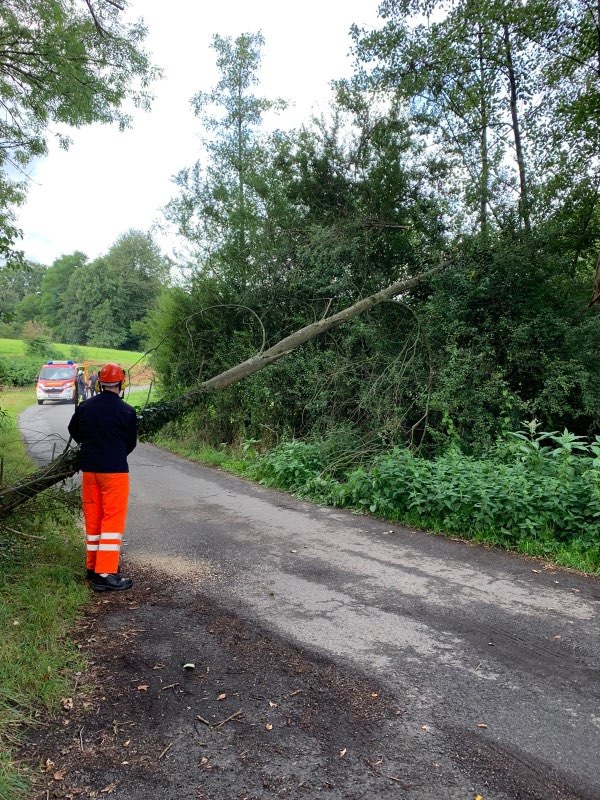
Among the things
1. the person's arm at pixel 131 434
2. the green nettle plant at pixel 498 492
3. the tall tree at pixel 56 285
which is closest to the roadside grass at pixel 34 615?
the person's arm at pixel 131 434

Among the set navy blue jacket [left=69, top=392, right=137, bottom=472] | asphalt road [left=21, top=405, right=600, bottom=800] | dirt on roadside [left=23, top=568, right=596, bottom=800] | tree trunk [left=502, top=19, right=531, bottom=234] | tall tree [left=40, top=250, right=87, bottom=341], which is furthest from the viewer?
tall tree [left=40, top=250, right=87, bottom=341]

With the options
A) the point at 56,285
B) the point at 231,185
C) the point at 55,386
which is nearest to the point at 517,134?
the point at 231,185

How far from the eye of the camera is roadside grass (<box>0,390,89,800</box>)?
108 inches

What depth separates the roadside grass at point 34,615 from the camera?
108 inches

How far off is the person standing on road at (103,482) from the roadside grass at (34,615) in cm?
27

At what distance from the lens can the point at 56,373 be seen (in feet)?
83.6

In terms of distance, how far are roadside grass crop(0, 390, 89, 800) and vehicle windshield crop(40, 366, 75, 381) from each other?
21.0 m

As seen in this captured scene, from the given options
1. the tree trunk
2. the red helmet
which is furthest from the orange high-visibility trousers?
the tree trunk

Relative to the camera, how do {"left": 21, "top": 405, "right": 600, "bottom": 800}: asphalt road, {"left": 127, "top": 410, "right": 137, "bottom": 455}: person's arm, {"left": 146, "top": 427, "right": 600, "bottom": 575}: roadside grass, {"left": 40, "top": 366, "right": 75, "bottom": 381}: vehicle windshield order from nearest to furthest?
{"left": 21, "top": 405, "right": 600, "bottom": 800}: asphalt road
{"left": 127, "top": 410, "right": 137, "bottom": 455}: person's arm
{"left": 146, "top": 427, "right": 600, "bottom": 575}: roadside grass
{"left": 40, "top": 366, "right": 75, "bottom": 381}: vehicle windshield

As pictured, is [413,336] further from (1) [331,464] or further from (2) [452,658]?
(2) [452,658]

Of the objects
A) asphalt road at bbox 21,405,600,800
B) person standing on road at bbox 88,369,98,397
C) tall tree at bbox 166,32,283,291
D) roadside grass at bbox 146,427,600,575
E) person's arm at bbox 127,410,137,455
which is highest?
tall tree at bbox 166,32,283,291

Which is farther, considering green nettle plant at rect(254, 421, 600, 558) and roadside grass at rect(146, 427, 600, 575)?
green nettle plant at rect(254, 421, 600, 558)

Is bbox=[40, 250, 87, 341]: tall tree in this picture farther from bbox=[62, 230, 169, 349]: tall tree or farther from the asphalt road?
the asphalt road

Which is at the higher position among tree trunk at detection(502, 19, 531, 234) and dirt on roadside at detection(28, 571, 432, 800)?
tree trunk at detection(502, 19, 531, 234)
